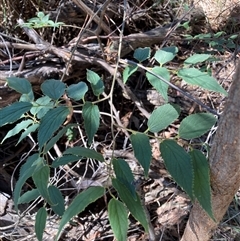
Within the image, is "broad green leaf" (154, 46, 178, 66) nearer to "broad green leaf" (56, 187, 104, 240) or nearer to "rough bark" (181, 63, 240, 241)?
"rough bark" (181, 63, 240, 241)

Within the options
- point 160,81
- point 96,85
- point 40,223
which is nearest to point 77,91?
point 96,85

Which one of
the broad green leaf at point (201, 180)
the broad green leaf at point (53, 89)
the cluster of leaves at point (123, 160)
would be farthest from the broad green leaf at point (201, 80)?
the broad green leaf at point (53, 89)

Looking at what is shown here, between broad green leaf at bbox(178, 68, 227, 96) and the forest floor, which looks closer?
broad green leaf at bbox(178, 68, 227, 96)

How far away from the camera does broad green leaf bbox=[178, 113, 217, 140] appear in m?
0.68

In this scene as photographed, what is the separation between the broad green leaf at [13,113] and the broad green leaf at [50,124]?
6cm

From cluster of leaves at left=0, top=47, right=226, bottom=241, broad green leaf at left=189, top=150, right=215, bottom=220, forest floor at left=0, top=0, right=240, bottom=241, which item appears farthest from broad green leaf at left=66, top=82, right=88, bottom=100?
forest floor at left=0, top=0, right=240, bottom=241

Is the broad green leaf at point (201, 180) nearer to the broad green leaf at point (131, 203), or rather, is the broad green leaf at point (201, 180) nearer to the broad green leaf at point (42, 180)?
the broad green leaf at point (131, 203)

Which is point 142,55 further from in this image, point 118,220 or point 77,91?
point 118,220

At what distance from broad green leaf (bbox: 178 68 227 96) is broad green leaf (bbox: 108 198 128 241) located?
0.27 meters

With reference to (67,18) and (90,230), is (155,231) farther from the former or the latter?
(67,18)

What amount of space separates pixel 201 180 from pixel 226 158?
0.29ft

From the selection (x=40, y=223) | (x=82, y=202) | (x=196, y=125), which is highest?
(x=196, y=125)

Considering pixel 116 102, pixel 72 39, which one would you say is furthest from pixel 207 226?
pixel 72 39

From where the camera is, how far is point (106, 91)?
1502mm
